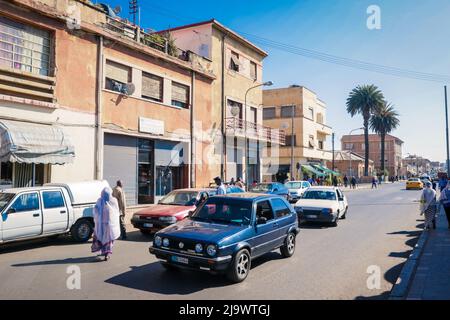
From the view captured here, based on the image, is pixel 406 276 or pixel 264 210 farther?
pixel 264 210

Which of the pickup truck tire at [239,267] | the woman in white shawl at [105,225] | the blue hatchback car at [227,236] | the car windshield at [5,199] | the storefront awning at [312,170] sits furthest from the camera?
the storefront awning at [312,170]

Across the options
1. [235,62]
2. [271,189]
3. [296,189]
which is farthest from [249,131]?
[271,189]

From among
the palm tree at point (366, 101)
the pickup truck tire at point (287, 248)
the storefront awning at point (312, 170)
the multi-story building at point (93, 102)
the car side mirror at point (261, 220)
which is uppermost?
the palm tree at point (366, 101)

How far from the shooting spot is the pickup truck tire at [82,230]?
10.2 m

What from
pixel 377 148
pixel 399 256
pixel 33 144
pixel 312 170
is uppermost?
pixel 377 148

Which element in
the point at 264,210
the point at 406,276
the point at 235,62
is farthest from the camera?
the point at 235,62

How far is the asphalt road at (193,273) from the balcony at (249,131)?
1512 cm

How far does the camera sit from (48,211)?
962cm

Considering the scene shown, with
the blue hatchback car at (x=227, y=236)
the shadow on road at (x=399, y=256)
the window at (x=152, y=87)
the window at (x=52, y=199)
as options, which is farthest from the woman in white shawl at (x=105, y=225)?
the window at (x=152, y=87)

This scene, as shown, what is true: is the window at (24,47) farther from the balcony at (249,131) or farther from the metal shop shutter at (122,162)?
the balcony at (249,131)

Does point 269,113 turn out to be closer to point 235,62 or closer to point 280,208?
point 235,62

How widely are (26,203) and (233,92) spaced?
1897 centimetres

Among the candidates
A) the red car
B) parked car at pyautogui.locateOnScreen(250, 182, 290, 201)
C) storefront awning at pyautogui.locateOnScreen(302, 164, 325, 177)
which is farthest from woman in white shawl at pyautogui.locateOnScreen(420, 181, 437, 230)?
storefront awning at pyautogui.locateOnScreen(302, 164, 325, 177)
